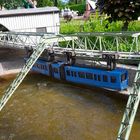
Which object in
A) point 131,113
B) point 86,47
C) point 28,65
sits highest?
point 86,47

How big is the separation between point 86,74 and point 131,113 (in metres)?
21.2

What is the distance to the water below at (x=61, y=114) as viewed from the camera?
32344mm

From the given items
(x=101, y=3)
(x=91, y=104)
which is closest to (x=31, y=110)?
(x=91, y=104)

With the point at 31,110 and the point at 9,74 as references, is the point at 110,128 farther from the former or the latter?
the point at 9,74

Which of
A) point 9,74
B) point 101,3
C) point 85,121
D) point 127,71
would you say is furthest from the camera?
point 9,74

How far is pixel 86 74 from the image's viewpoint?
1642 inches

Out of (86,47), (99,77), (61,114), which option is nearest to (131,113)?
(61,114)

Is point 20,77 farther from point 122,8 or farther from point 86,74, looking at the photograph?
point 122,8

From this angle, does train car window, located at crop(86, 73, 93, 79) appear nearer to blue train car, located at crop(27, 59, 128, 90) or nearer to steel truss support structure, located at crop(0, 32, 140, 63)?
blue train car, located at crop(27, 59, 128, 90)

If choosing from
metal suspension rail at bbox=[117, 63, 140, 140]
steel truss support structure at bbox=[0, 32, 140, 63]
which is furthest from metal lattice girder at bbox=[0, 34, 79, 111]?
metal suspension rail at bbox=[117, 63, 140, 140]

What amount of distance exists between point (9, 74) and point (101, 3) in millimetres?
19936

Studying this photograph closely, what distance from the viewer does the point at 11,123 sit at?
3612 cm

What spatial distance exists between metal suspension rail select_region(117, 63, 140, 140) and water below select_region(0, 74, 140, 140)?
30.0ft

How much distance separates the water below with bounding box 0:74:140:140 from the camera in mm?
32344
